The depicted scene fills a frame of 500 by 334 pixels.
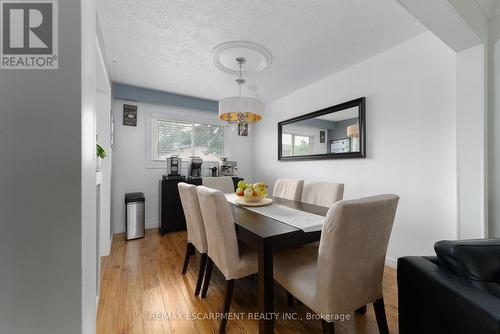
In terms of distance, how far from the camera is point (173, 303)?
1.58 metres


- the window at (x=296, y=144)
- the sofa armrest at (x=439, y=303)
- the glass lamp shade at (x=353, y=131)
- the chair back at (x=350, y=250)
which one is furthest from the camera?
the window at (x=296, y=144)

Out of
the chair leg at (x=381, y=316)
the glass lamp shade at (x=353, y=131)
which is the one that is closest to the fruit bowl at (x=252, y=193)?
the chair leg at (x=381, y=316)

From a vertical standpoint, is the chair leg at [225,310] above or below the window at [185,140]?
below

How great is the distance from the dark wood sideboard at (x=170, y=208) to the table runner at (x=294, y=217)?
5.96 feet

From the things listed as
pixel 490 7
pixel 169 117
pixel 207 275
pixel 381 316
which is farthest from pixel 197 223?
pixel 490 7

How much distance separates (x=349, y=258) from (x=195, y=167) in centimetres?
299

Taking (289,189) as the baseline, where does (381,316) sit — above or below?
below

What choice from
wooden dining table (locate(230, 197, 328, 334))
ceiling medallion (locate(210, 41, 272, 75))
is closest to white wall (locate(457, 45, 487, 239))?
wooden dining table (locate(230, 197, 328, 334))

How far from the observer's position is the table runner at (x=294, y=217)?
1275 mm

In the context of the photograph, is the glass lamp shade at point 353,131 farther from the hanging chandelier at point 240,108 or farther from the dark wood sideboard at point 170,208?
the dark wood sideboard at point 170,208

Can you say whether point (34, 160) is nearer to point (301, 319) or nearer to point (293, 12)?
point (301, 319)

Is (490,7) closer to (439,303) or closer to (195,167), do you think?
(439,303)

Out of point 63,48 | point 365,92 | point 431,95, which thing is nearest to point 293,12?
point 365,92

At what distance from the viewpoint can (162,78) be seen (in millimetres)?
2910
